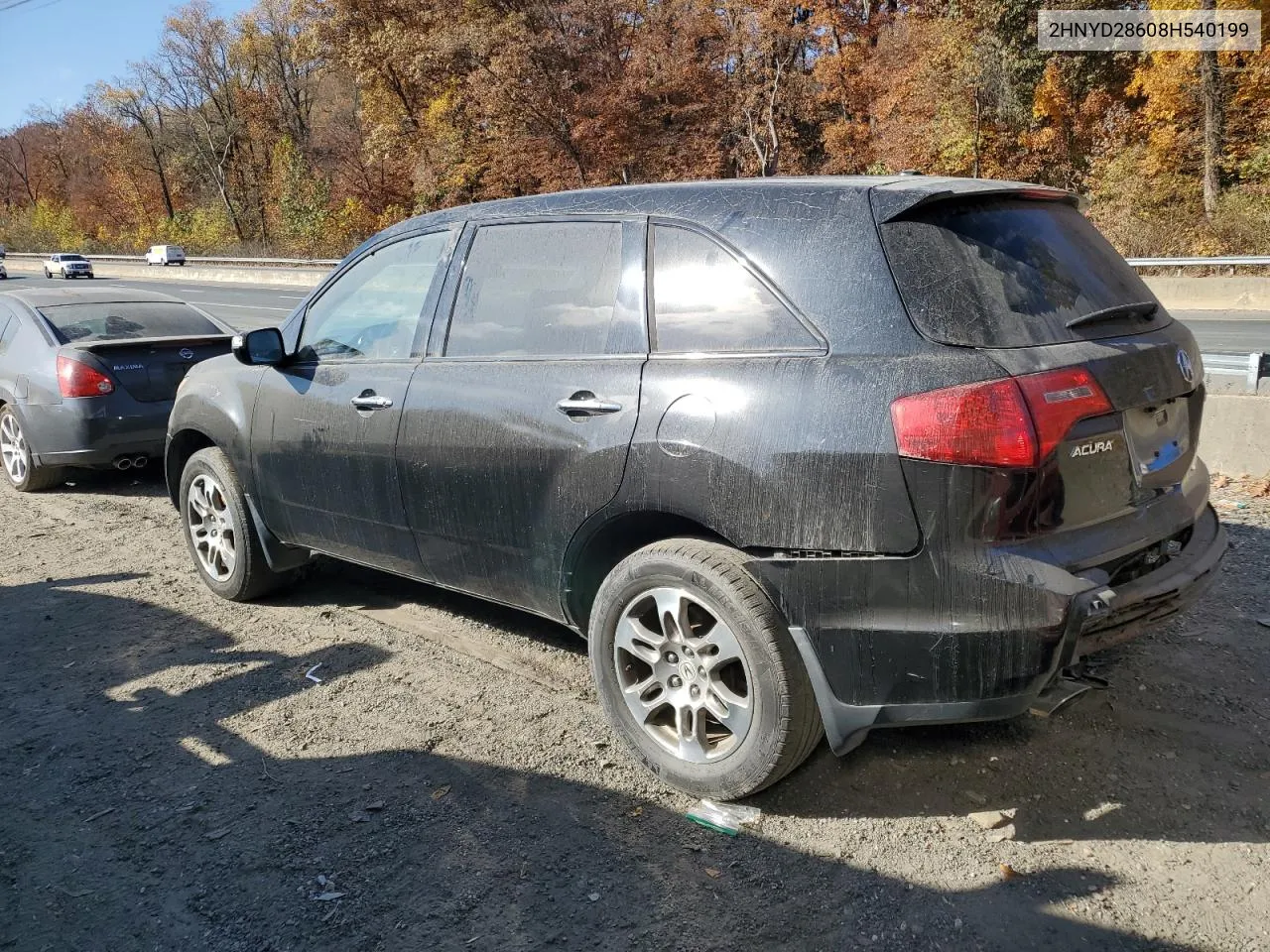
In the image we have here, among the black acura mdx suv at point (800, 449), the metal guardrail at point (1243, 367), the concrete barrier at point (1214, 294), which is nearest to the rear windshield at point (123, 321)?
the black acura mdx suv at point (800, 449)

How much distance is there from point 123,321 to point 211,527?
12.2 ft

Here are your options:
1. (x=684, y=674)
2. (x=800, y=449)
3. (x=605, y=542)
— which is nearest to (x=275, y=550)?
(x=605, y=542)

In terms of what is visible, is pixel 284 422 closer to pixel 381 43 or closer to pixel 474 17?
pixel 474 17

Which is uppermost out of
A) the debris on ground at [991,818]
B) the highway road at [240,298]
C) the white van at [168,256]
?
the white van at [168,256]

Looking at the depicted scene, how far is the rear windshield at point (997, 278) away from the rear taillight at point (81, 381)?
6.50m

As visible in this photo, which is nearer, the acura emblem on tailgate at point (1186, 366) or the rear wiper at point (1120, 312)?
the rear wiper at point (1120, 312)

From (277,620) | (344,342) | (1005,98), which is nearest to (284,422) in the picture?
(344,342)

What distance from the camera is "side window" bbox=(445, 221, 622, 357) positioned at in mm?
3551

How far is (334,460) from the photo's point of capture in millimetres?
4367

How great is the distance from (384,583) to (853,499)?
136 inches

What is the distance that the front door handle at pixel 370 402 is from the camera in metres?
4.12

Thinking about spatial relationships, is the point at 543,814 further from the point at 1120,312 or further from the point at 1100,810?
the point at 1120,312

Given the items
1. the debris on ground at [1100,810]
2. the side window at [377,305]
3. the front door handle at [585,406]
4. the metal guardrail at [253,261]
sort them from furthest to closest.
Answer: the metal guardrail at [253,261], the side window at [377,305], the front door handle at [585,406], the debris on ground at [1100,810]

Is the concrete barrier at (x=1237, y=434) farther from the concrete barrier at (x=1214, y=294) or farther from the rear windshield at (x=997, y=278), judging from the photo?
the concrete barrier at (x=1214, y=294)
